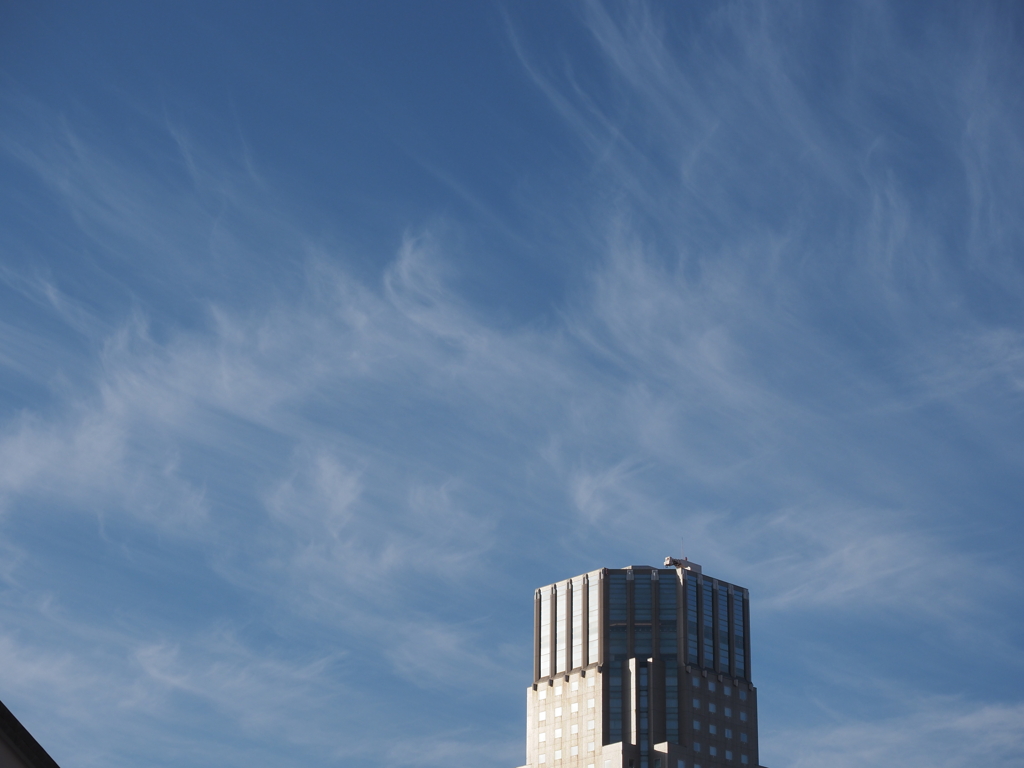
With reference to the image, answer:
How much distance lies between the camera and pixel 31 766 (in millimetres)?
35250

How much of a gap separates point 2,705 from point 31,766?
2.73 meters

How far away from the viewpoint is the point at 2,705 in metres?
33.6
